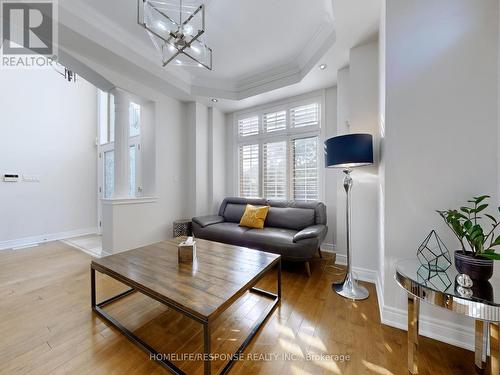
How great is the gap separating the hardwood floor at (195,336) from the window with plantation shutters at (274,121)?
9.18 ft

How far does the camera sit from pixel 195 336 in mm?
1491

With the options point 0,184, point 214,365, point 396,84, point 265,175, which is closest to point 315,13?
point 396,84

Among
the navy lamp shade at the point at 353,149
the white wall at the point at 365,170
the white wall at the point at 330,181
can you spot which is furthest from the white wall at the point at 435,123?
the white wall at the point at 330,181

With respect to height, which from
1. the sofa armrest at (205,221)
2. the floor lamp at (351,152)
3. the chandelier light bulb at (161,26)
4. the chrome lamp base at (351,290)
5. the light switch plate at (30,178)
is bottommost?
the chrome lamp base at (351,290)

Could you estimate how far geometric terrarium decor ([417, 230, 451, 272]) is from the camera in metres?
1.37

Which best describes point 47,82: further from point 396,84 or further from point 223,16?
point 396,84

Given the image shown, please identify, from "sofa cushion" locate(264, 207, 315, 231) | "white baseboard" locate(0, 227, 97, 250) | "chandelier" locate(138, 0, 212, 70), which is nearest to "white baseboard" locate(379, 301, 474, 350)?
"sofa cushion" locate(264, 207, 315, 231)

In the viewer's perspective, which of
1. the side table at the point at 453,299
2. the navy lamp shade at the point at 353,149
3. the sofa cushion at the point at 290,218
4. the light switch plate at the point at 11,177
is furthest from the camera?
the light switch plate at the point at 11,177

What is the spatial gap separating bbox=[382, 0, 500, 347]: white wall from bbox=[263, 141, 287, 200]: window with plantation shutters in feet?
7.30

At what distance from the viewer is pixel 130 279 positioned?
143 cm

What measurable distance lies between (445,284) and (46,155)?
612 centimetres

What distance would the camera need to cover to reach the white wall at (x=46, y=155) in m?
3.67

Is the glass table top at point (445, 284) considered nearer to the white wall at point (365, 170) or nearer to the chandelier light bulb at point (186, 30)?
the white wall at point (365, 170)

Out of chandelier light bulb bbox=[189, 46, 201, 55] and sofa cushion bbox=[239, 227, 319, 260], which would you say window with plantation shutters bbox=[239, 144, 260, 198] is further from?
chandelier light bulb bbox=[189, 46, 201, 55]
